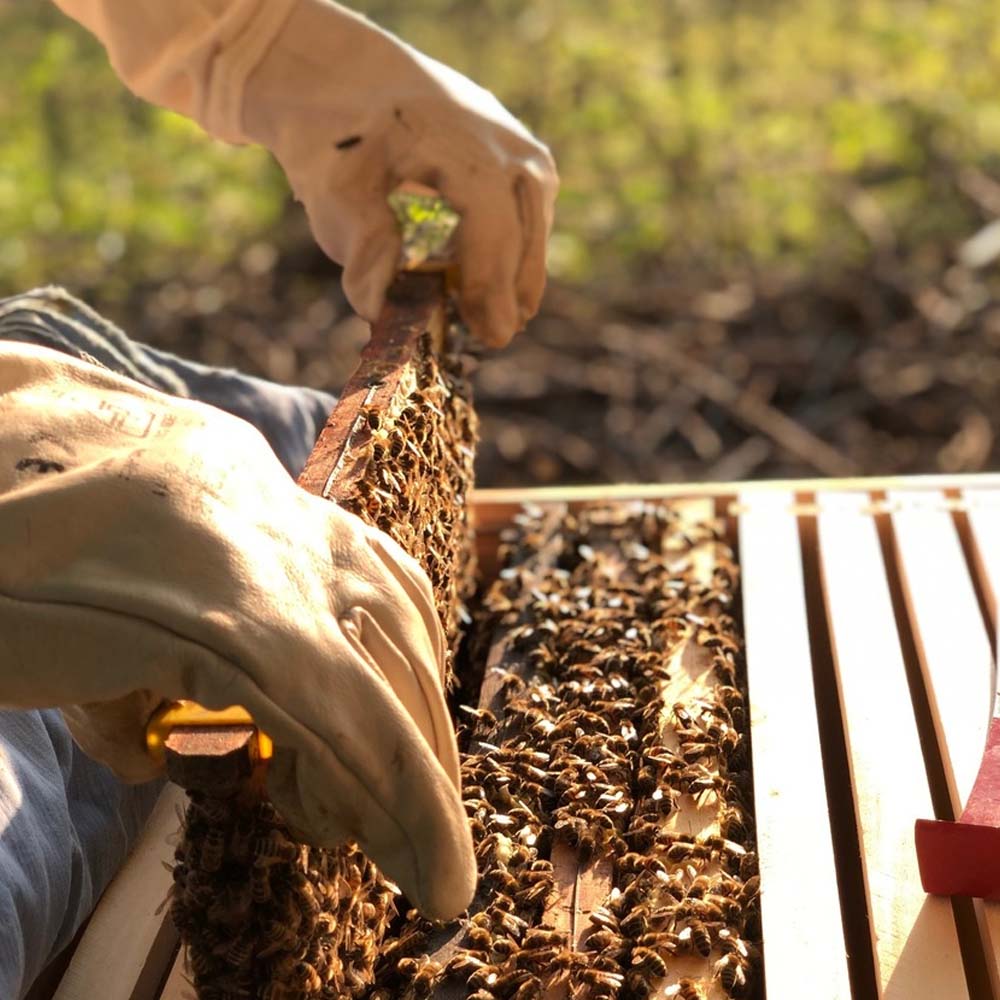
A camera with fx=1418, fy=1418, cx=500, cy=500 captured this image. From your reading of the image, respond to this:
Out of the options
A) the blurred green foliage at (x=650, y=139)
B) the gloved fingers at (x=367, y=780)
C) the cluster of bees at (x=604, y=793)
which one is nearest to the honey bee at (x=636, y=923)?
the cluster of bees at (x=604, y=793)

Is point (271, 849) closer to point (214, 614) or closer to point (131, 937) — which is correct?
point (214, 614)

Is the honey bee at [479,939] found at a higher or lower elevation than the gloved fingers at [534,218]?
lower

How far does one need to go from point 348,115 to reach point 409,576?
1.24 meters

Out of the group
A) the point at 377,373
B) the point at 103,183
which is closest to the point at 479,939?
the point at 377,373

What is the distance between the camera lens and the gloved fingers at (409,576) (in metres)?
1.64

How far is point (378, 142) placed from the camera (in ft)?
8.58

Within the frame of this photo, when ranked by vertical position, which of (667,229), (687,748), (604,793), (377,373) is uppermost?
(667,229)

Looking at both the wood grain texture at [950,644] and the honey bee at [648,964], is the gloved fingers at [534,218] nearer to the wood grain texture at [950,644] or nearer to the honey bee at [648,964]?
the wood grain texture at [950,644]

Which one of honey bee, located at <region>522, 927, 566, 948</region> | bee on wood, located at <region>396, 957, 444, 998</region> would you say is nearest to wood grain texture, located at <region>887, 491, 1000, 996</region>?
honey bee, located at <region>522, 927, 566, 948</region>

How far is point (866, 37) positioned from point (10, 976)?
258 inches

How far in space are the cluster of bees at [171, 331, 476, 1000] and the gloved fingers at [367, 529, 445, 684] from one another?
0.57 ft

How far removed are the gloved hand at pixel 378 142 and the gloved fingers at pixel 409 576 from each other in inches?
42.8

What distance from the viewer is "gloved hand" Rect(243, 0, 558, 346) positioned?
2586 mm

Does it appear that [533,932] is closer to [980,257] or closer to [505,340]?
[505,340]
